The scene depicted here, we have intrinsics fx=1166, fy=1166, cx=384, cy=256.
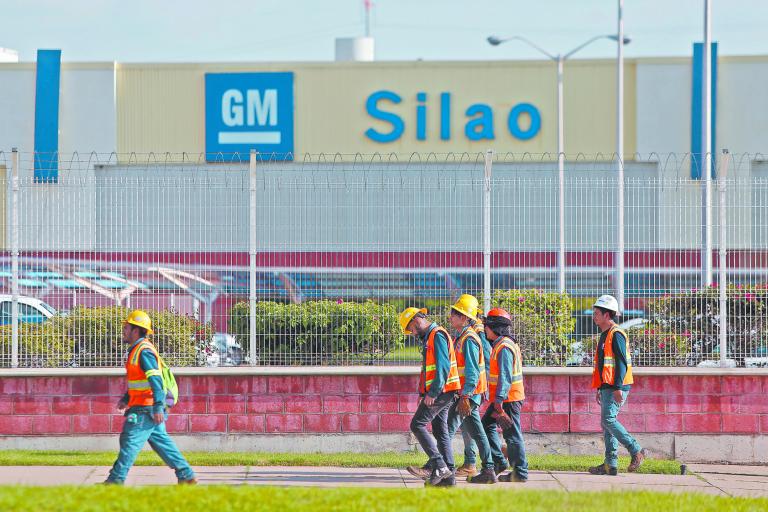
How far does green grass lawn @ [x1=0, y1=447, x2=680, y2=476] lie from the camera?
1158 cm

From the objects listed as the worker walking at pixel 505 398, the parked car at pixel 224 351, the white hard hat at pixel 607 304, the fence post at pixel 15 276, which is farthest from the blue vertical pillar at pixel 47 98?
the white hard hat at pixel 607 304

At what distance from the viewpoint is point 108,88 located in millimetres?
39406

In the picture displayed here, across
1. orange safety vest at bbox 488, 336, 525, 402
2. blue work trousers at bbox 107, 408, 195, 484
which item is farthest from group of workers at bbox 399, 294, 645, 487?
blue work trousers at bbox 107, 408, 195, 484

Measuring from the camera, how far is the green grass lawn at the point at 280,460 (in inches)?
456

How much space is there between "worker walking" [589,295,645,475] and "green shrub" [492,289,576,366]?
6.39 feet

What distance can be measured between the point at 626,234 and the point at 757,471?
310 cm

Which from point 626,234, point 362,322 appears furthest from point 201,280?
point 626,234

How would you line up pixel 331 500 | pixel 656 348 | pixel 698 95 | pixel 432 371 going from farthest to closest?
pixel 698 95 < pixel 656 348 < pixel 432 371 < pixel 331 500

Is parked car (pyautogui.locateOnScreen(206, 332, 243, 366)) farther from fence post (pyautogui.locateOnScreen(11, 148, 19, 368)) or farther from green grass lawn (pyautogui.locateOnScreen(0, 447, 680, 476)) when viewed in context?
fence post (pyautogui.locateOnScreen(11, 148, 19, 368))

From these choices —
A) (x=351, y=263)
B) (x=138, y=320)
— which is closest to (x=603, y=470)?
(x=351, y=263)

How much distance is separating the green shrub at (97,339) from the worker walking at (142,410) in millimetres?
3283

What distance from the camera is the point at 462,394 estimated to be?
10.3 meters

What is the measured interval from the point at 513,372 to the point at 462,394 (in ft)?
2.54

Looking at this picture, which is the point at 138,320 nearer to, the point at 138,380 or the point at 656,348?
the point at 138,380
